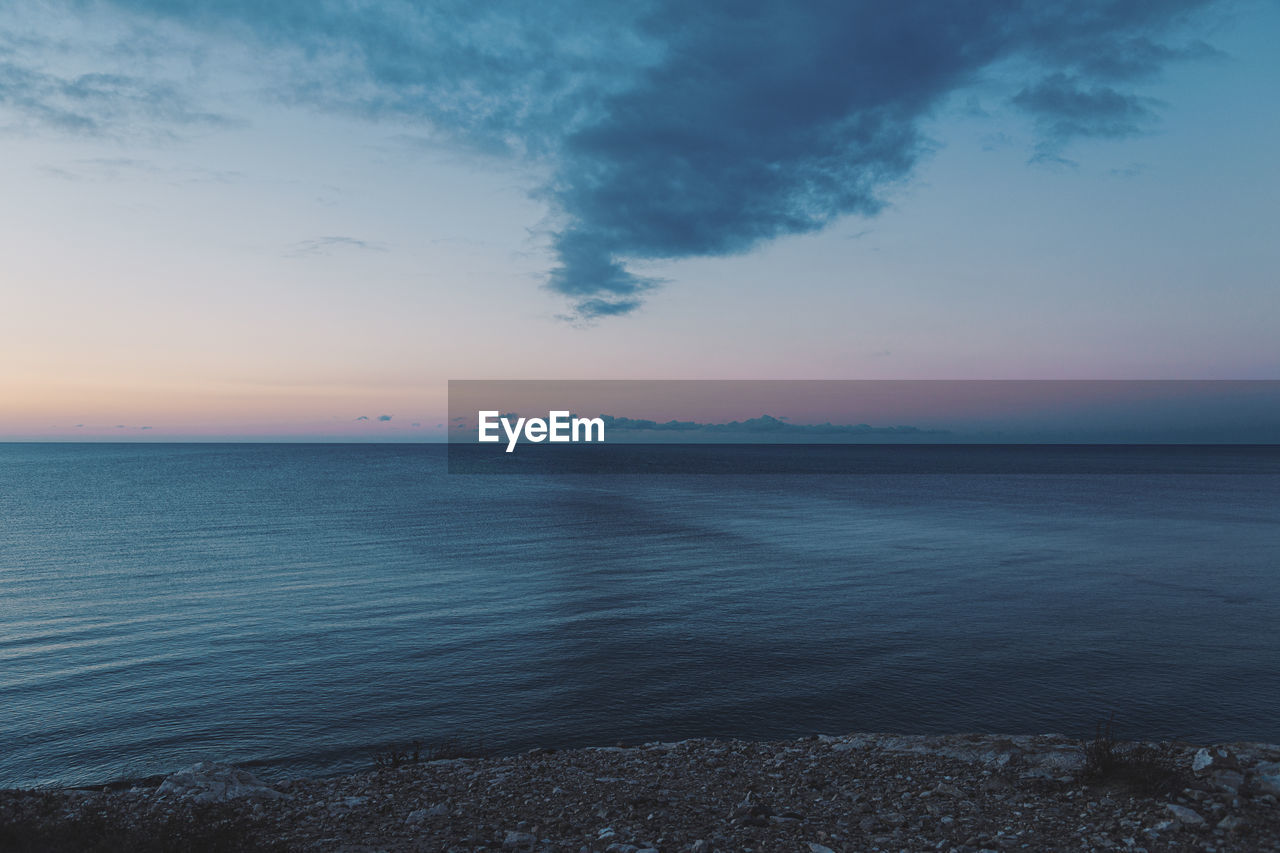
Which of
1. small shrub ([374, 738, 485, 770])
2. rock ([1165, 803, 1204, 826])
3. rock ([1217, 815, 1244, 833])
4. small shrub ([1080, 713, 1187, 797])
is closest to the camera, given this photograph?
rock ([1217, 815, 1244, 833])

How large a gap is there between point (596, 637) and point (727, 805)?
1720 cm

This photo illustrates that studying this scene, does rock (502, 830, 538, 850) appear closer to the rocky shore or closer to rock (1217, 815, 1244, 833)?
the rocky shore

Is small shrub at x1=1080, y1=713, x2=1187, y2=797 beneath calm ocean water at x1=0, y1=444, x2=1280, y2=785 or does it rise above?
above

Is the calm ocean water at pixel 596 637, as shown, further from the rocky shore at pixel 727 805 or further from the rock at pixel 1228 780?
the rock at pixel 1228 780

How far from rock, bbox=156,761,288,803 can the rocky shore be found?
40 mm

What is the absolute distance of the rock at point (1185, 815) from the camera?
37.9ft

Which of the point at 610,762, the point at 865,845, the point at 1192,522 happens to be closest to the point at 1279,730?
the point at 865,845

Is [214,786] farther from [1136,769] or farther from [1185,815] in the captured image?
[1136,769]

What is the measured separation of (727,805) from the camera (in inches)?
557

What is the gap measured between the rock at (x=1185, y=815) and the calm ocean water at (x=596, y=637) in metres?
9.68

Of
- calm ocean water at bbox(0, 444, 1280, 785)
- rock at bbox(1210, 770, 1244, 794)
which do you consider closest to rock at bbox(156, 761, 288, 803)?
calm ocean water at bbox(0, 444, 1280, 785)

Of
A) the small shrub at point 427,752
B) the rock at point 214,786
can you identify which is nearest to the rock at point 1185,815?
the small shrub at point 427,752

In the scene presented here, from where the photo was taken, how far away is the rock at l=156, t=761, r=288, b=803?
1446 centimetres

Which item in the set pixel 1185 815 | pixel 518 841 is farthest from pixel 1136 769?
pixel 518 841
